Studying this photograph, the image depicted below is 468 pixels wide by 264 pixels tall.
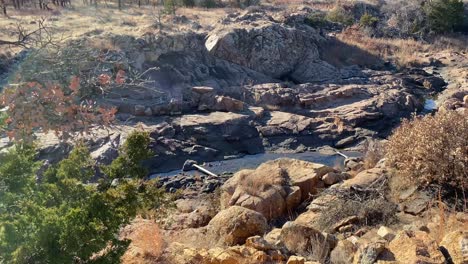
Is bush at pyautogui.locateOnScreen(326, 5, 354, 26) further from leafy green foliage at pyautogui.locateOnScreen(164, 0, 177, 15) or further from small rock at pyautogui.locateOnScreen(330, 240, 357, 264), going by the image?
small rock at pyautogui.locateOnScreen(330, 240, 357, 264)

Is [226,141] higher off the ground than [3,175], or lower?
lower

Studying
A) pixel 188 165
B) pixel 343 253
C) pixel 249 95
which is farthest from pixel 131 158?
pixel 249 95

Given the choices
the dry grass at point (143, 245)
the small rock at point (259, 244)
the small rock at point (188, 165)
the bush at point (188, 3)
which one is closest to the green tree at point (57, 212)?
the dry grass at point (143, 245)

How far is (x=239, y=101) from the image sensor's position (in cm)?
1950

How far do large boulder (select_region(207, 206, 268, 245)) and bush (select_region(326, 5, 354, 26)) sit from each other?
27.3 metres

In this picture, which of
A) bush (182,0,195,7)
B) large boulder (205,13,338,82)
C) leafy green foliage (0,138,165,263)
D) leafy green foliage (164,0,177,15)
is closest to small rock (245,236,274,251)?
leafy green foliage (0,138,165,263)

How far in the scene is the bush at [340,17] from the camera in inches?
1264

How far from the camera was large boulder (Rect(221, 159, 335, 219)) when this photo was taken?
28.1ft

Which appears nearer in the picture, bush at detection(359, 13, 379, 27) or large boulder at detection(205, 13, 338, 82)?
large boulder at detection(205, 13, 338, 82)

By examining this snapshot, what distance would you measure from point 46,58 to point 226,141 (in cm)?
1344

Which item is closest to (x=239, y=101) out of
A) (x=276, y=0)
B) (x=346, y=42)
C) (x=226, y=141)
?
(x=226, y=141)

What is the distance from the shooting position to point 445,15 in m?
32.1

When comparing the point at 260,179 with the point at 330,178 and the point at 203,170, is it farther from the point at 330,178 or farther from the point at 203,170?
the point at 203,170

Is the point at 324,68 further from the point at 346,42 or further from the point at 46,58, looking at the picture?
the point at 46,58
